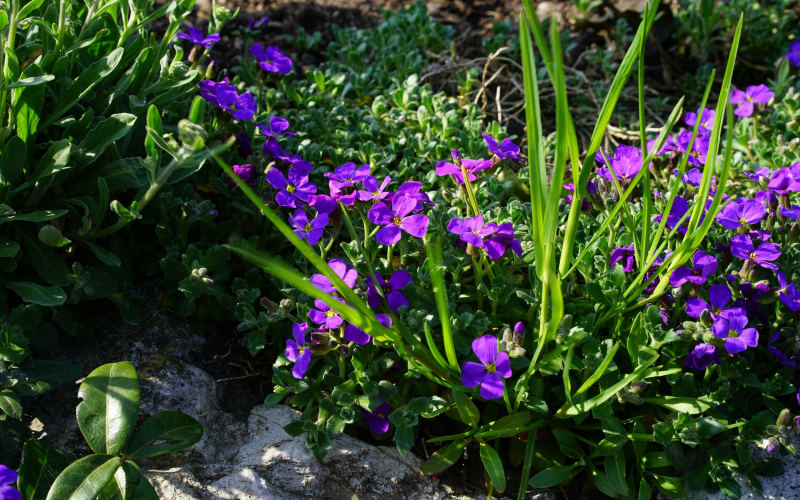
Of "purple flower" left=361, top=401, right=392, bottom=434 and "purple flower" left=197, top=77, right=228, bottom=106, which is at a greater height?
"purple flower" left=197, top=77, right=228, bottom=106

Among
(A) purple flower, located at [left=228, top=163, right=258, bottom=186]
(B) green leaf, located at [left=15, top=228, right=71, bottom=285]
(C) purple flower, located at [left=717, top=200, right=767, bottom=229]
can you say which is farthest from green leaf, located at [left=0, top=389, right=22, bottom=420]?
(C) purple flower, located at [left=717, top=200, right=767, bottom=229]

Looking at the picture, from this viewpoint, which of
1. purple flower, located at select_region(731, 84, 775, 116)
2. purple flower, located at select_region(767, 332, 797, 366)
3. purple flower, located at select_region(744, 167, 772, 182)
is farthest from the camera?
purple flower, located at select_region(731, 84, 775, 116)

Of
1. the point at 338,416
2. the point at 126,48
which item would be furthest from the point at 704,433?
the point at 126,48

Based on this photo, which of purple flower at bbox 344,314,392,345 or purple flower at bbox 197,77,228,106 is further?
purple flower at bbox 197,77,228,106

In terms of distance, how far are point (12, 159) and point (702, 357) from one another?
8.13 feet

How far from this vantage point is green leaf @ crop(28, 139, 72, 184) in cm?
219

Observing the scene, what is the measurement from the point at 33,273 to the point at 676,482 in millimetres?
2457

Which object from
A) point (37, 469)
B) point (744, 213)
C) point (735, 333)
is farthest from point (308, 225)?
point (744, 213)

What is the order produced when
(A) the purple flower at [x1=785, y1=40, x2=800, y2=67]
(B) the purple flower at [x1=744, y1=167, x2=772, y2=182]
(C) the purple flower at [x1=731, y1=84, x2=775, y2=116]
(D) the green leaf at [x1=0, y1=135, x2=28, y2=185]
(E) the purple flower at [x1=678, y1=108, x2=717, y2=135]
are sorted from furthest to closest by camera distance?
1. (A) the purple flower at [x1=785, y1=40, x2=800, y2=67]
2. (C) the purple flower at [x1=731, y1=84, x2=775, y2=116]
3. (E) the purple flower at [x1=678, y1=108, x2=717, y2=135]
4. (B) the purple flower at [x1=744, y1=167, x2=772, y2=182]
5. (D) the green leaf at [x1=0, y1=135, x2=28, y2=185]

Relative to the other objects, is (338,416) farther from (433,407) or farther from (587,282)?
(587,282)

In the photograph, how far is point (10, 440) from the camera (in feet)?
6.91

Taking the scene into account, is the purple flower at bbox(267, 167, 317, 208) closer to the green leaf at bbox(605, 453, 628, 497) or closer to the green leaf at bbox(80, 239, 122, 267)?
the green leaf at bbox(80, 239, 122, 267)

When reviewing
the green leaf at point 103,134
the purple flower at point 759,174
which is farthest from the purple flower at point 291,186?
the purple flower at point 759,174

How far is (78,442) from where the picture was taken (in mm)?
2207
